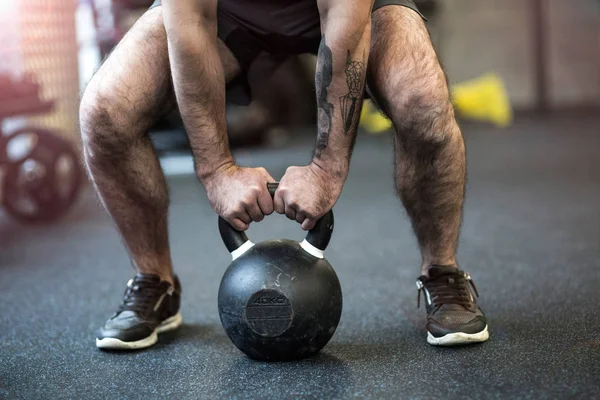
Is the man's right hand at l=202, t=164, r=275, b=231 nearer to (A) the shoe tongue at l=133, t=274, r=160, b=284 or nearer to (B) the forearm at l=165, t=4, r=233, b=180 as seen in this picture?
(B) the forearm at l=165, t=4, r=233, b=180

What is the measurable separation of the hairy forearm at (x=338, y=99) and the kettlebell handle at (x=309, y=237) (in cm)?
10

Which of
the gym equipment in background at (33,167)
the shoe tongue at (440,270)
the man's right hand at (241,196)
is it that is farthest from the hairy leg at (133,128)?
the gym equipment in background at (33,167)

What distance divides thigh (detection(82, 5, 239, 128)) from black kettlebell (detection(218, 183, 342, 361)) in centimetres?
32

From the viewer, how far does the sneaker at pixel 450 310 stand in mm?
1617

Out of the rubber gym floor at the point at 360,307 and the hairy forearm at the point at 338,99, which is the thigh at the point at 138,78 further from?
Answer: the rubber gym floor at the point at 360,307

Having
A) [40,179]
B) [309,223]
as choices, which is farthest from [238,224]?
[40,179]

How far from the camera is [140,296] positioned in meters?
1.82

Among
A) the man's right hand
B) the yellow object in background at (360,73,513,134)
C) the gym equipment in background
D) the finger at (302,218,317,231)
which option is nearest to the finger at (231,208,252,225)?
the man's right hand

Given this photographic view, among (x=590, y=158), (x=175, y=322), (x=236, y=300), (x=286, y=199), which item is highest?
(x=286, y=199)

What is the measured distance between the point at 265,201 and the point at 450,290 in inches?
18.4

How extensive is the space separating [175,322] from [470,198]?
1.86 metres

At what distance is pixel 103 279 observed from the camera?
7.97ft

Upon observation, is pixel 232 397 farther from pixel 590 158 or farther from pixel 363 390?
pixel 590 158

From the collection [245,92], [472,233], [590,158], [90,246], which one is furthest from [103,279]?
[590,158]
